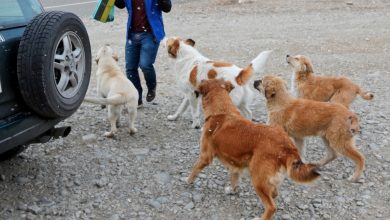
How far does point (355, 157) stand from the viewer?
16.9ft

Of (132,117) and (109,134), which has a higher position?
(132,117)

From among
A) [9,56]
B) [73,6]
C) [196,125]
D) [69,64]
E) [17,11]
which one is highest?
[17,11]

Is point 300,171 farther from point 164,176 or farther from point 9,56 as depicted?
point 9,56

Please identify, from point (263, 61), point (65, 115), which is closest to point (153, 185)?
point (65, 115)

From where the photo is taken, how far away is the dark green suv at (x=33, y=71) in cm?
376

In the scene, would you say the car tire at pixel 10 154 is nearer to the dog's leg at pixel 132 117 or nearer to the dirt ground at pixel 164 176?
the dirt ground at pixel 164 176

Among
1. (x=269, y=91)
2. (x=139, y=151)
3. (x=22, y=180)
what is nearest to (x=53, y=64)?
(x=22, y=180)

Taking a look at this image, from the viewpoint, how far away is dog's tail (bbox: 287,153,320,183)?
12.7 feet

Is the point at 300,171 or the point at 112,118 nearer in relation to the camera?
the point at 300,171

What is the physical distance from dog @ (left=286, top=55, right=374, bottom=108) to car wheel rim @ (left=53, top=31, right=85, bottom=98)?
3.56 metres

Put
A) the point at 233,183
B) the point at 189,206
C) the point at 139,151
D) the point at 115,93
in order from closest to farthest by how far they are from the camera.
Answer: the point at 189,206
the point at 233,183
the point at 139,151
the point at 115,93

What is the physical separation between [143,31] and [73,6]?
13.3 metres

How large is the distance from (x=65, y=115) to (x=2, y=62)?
80 cm

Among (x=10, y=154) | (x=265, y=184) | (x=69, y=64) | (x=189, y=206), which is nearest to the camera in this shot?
(x=265, y=184)
